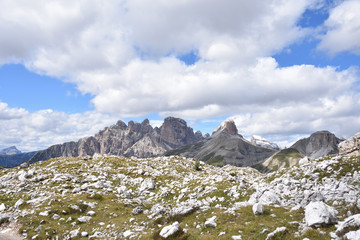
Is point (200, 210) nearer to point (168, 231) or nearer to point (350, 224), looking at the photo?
point (168, 231)

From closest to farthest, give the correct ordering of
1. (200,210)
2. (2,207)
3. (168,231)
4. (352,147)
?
1. (168,231)
2. (200,210)
3. (2,207)
4. (352,147)

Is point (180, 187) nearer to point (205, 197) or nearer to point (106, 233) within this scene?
point (205, 197)

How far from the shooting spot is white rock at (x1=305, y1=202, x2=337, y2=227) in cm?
1225

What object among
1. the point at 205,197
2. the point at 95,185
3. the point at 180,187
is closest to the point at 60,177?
the point at 95,185

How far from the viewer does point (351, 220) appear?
11.3 metres

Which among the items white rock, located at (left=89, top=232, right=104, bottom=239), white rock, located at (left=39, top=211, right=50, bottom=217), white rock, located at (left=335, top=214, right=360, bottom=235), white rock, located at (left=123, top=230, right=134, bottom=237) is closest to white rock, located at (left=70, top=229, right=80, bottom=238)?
white rock, located at (left=89, top=232, right=104, bottom=239)

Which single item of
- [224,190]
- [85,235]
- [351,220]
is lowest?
[85,235]

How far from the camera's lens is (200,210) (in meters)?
20.6

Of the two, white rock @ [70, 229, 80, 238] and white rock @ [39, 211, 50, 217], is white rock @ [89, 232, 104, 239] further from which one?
white rock @ [39, 211, 50, 217]

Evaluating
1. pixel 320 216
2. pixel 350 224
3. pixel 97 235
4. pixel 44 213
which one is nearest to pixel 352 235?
pixel 350 224

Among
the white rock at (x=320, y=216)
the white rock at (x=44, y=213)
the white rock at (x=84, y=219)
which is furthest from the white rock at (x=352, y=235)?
the white rock at (x=44, y=213)

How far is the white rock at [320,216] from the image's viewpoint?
12250mm

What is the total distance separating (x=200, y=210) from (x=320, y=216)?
36.8 ft

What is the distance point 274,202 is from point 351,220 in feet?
33.6
